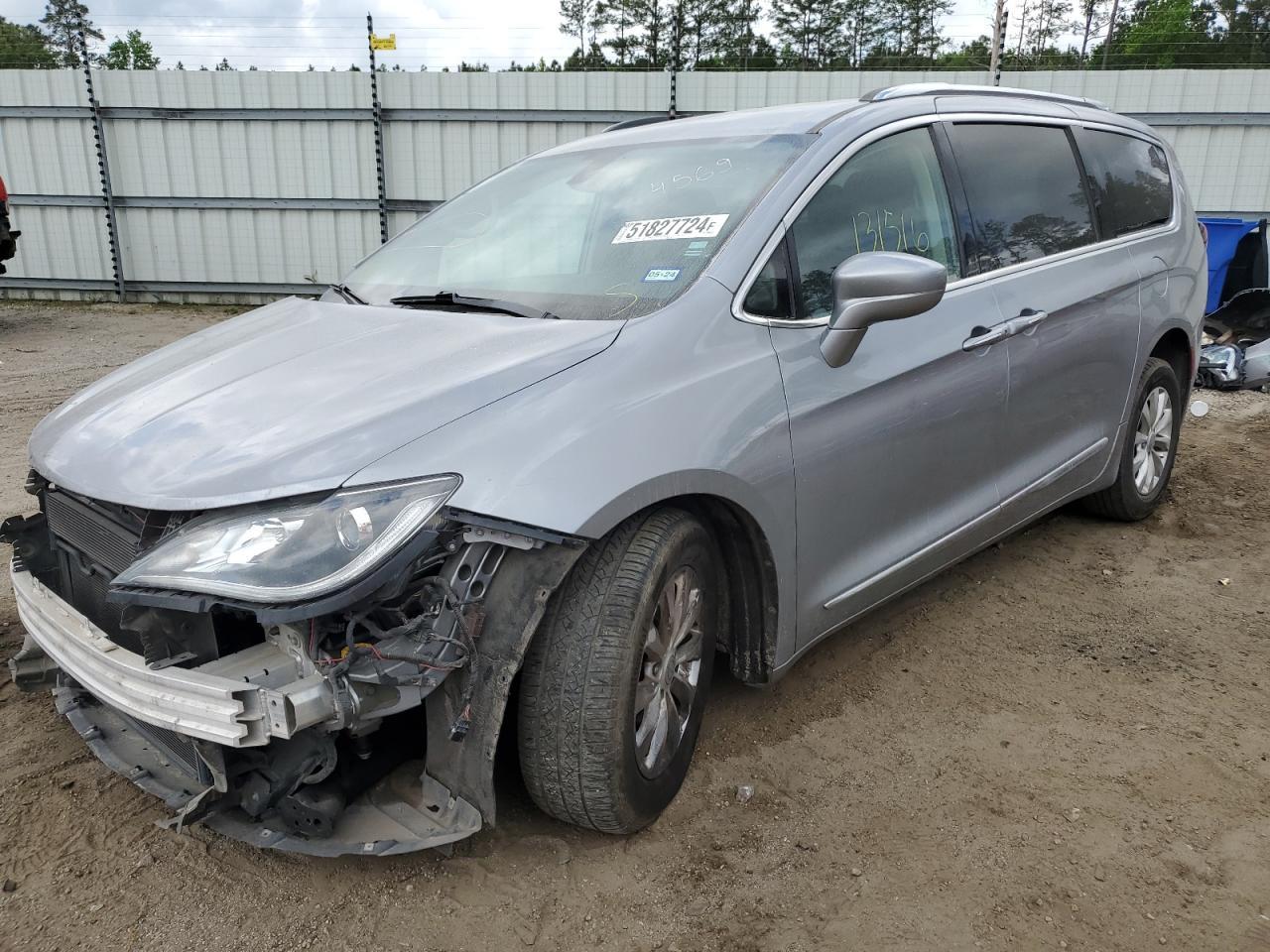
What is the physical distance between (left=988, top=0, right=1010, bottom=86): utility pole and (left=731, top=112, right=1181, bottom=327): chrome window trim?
7.90 meters

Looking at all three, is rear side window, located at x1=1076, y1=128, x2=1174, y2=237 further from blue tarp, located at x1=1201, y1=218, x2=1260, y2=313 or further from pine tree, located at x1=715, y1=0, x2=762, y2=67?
pine tree, located at x1=715, y1=0, x2=762, y2=67

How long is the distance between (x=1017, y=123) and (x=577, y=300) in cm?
202

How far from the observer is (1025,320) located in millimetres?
3254

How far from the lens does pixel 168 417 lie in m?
2.30

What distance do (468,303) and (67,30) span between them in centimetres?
1356

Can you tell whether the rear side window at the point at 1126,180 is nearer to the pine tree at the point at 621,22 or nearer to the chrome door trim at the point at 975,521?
the chrome door trim at the point at 975,521

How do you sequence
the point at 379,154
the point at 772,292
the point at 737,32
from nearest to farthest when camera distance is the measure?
the point at 772,292 < the point at 379,154 < the point at 737,32

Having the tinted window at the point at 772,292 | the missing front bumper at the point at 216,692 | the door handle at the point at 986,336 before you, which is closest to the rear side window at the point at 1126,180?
the door handle at the point at 986,336

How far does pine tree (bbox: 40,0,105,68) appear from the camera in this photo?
11.7 m

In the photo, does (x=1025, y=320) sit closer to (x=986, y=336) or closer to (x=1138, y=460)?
(x=986, y=336)

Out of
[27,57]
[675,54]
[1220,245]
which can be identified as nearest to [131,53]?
[27,57]

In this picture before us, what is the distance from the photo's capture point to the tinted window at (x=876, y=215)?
267 centimetres

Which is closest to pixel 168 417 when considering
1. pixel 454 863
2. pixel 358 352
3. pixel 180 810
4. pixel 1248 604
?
pixel 358 352

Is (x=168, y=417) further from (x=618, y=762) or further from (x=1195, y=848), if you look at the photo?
(x=1195, y=848)
